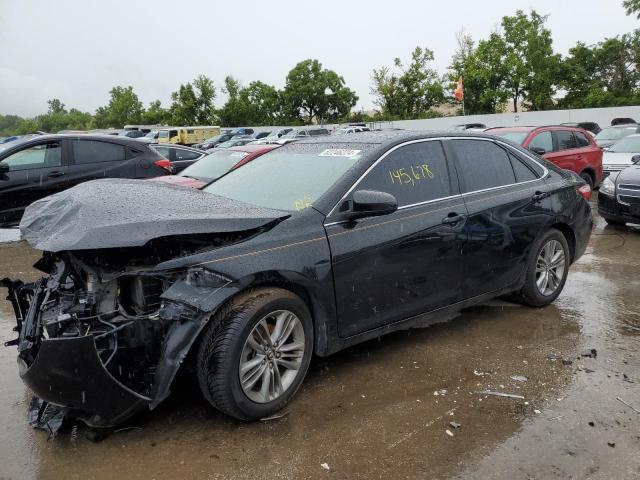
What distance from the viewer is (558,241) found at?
5.22m

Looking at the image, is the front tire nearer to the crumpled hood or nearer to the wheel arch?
the crumpled hood

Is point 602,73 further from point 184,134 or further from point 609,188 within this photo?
point 609,188

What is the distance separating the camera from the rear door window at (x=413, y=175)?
396 centimetres

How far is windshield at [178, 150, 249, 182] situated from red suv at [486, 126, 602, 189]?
4.78 m

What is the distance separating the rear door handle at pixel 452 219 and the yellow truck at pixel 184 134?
1494 inches

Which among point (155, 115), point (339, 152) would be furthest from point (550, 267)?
point (155, 115)

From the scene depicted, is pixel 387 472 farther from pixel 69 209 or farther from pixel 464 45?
pixel 464 45

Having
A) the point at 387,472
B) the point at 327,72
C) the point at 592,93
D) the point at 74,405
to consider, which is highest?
the point at 327,72

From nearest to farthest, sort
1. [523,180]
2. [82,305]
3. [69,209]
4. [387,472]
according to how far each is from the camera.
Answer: [387,472] < [82,305] < [69,209] < [523,180]

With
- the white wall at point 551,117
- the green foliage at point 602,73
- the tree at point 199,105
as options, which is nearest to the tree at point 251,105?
the tree at point 199,105

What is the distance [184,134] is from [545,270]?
40906 mm

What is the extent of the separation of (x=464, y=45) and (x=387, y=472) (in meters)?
57.6

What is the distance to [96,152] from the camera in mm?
8812

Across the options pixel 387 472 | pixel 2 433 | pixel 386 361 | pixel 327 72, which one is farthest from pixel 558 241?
pixel 327 72
